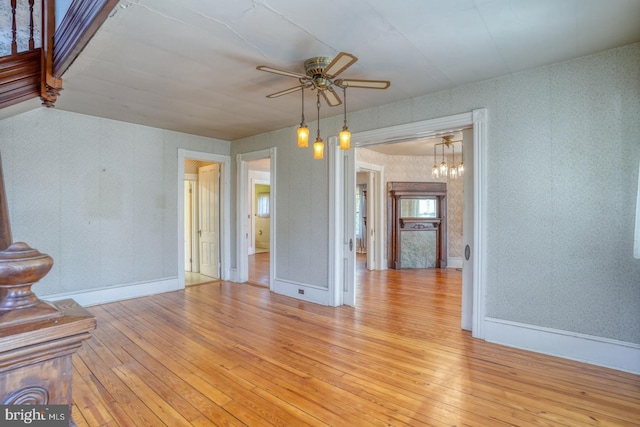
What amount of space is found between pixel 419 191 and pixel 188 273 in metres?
5.63

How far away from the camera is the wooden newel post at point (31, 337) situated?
60 cm

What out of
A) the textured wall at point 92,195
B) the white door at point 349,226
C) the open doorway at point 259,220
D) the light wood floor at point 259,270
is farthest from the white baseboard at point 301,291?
the textured wall at point 92,195

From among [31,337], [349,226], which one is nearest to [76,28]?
[31,337]

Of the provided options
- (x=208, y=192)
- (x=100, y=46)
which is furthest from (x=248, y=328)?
(x=208, y=192)

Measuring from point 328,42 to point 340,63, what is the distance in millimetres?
287

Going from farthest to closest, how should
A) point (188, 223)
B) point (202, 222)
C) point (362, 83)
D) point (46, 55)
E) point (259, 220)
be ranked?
point (259, 220), point (188, 223), point (202, 222), point (46, 55), point (362, 83)

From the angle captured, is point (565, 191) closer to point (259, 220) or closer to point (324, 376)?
point (324, 376)

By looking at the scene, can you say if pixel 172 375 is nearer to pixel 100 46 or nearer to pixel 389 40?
pixel 100 46

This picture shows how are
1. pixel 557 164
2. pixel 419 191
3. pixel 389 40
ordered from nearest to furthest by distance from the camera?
pixel 389 40 → pixel 557 164 → pixel 419 191

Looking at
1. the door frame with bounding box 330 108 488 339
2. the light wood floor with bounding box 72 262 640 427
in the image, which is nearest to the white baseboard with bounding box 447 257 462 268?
the light wood floor with bounding box 72 262 640 427

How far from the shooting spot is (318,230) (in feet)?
16.1

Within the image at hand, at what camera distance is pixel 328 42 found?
262cm

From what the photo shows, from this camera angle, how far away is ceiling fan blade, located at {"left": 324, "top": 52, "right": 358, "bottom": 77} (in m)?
2.32

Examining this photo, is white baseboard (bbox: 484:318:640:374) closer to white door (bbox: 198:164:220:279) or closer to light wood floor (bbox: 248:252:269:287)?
light wood floor (bbox: 248:252:269:287)
